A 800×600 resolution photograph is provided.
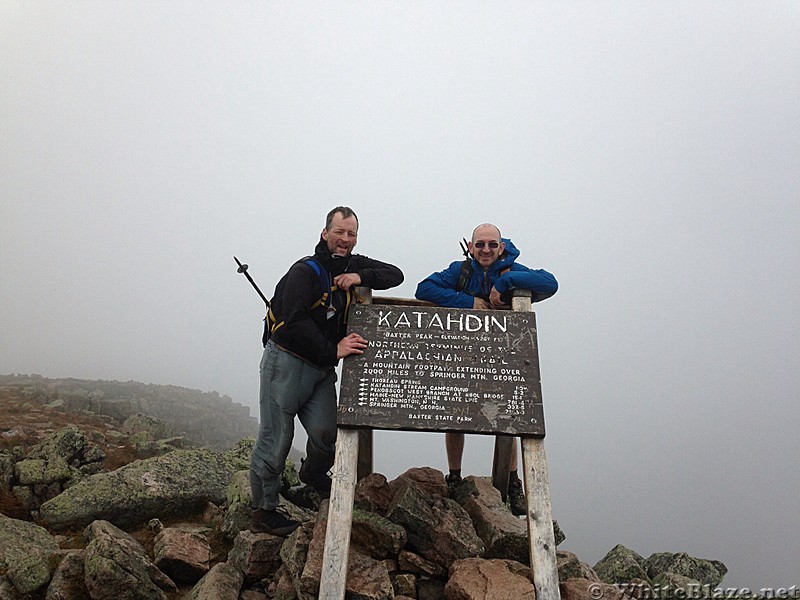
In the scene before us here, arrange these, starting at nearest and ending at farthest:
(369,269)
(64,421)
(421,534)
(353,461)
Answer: (353,461), (421,534), (369,269), (64,421)

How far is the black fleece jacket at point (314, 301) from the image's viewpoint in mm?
5668

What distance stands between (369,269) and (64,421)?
1447 centimetres

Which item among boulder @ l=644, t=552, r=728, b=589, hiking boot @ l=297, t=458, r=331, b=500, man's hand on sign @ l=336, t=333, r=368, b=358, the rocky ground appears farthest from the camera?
boulder @ l=644, t=552, r=728, b=589

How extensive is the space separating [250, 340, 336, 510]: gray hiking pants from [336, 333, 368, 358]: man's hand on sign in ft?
2.28

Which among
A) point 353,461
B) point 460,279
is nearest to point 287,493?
point 353,461

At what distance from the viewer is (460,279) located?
6.91 metres

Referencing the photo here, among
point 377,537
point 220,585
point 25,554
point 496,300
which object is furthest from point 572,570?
point 25,554

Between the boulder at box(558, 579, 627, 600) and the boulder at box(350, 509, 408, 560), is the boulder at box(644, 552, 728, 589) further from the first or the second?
the boulder at box(350, 509, 408, 560)

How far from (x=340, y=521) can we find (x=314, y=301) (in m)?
2.55

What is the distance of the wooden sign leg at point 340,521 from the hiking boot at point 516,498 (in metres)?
3.60

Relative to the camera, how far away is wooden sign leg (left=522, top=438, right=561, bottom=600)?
14.9ft

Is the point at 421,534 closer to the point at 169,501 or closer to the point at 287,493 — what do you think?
the point at 287,493

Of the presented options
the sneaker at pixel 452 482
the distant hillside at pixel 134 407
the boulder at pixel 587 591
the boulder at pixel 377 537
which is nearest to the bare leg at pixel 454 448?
the sneaker at pixel 452 482

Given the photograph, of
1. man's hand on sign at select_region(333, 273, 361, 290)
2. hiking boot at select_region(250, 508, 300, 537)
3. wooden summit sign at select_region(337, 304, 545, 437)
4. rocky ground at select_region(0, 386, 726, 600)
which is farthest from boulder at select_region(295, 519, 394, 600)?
man's hand on sign at select_region(333, 273, 361, 290)
